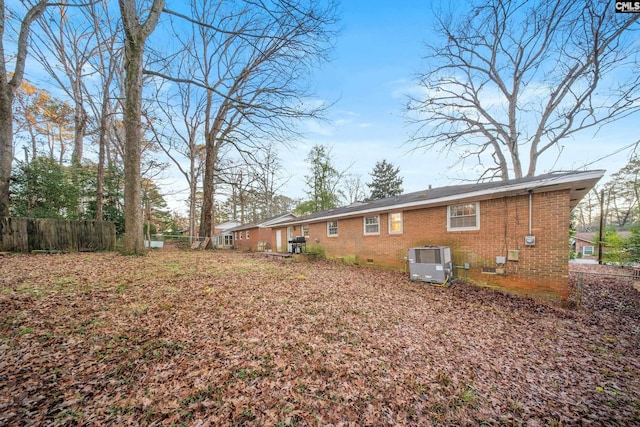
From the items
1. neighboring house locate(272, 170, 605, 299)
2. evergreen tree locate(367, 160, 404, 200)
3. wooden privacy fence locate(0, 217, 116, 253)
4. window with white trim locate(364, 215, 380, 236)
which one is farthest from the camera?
evergreen tree locate(367, 160, 404, 200)

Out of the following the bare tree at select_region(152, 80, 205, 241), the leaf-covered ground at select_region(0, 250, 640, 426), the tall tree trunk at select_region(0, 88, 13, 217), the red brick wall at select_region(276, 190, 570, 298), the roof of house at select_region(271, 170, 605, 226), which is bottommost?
the leaf-covered ground at select_region(0, 250, 640, 426)

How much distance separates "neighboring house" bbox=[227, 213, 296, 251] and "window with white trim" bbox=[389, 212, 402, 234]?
10684 millimetres

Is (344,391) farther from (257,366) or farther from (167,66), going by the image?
(167,66)

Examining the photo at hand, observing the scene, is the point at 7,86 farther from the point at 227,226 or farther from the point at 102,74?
the point at 227,226

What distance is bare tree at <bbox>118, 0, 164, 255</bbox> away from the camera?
24.2 ft

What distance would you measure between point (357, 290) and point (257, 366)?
13.8 ft

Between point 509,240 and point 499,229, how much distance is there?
1.34 feet

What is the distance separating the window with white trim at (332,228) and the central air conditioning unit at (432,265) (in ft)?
18.6

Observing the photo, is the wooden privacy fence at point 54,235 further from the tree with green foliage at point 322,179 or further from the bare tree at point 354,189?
the bare tree at point 354,189

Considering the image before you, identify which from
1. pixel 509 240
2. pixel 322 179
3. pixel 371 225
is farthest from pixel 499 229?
pixel 322 179

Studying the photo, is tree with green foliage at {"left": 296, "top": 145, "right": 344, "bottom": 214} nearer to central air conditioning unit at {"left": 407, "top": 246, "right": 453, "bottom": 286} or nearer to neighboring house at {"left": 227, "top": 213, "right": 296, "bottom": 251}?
neighboring house at {"left": 227, "top": 213, "right": 296, "bottom": 251}

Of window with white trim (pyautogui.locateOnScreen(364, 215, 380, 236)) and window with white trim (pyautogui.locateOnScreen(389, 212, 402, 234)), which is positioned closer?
window with white trim (pyautogui.locateOnScreen(389, 212, 402, 234))

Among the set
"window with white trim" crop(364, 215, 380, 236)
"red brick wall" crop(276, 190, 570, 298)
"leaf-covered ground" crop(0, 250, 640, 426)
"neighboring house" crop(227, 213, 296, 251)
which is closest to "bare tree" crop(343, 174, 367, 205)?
"neighboring house" crop(227, 213, 296, 251)

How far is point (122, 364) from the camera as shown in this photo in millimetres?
2621
